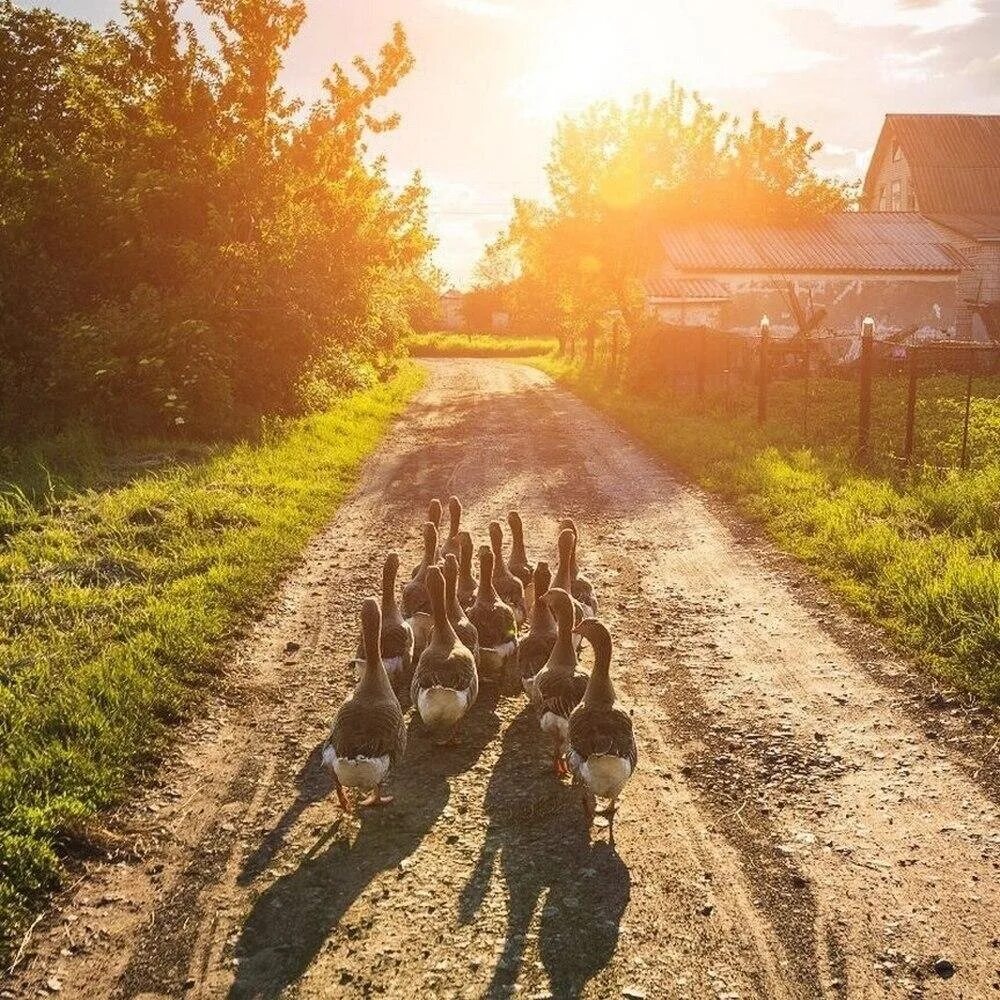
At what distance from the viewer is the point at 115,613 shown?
8734mm

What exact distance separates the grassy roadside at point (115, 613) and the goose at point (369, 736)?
157cm

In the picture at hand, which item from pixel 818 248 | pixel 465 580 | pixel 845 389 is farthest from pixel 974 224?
pixel 465 580

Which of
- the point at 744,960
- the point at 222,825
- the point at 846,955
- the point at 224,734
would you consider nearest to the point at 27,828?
the point at 222,825

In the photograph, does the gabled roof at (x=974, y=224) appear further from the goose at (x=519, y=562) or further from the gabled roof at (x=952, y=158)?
the goose at (x=519, y=562)

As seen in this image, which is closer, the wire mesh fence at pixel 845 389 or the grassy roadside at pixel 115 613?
the grassy roadside at pixel 115 613

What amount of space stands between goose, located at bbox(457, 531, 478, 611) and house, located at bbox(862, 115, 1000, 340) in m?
38.7

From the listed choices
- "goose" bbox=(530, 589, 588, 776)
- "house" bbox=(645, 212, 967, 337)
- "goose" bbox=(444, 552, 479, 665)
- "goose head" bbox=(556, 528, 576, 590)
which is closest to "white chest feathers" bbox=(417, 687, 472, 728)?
"goose" bbox=(530, 589, 588, 776)

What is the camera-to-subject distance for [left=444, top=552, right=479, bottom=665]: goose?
725 cm

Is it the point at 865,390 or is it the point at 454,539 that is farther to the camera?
the point at 865,390

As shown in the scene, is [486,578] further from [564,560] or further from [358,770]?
[358,770]

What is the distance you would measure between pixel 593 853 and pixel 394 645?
2533 mm

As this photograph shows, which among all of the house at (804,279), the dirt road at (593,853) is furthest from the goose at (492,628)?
the house at (804,279)

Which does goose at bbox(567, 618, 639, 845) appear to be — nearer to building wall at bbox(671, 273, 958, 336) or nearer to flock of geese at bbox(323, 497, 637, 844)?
flock of geese at bbox(323, 497, 637, 844)

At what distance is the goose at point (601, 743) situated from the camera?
16.7 feet
